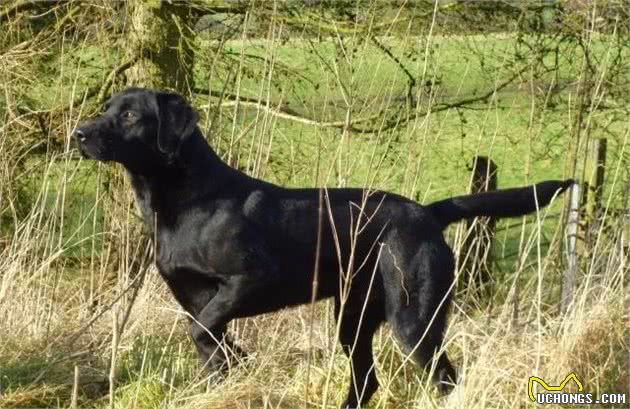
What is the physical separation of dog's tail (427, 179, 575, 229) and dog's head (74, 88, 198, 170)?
1157 mm

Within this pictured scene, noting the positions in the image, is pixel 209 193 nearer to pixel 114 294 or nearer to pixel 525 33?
pixel 114 294

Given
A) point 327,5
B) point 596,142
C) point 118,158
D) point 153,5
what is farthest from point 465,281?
point 118,158

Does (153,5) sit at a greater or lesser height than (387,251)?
greater

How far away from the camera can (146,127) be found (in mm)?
5305

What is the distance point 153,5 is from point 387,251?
136 inches

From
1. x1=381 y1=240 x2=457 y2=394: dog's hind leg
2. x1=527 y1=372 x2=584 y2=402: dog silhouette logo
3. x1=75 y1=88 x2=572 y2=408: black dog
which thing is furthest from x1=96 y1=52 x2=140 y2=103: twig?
x1=527 y1=372 x2=584 y2=402: dog silhouette logo

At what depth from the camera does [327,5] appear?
317 inches

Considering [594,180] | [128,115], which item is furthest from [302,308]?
[594,180]

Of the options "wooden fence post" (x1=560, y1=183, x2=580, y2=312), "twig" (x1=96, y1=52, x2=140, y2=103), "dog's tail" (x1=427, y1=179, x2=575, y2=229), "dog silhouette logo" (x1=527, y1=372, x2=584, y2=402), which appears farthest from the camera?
"twig" (x1=96, y1=52, x2=140, y2=103)

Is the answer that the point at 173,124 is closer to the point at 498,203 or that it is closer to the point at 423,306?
the point at 423,306

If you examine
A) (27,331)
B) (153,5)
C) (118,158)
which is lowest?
(27,331)

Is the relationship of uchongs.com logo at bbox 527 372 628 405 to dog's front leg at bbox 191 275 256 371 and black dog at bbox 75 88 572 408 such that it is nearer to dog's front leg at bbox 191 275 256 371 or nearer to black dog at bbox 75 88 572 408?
black dog at bbox 75 88 572 408

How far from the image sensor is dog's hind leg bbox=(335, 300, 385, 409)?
520 cm

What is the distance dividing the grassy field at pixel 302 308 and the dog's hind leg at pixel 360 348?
0.08 m
